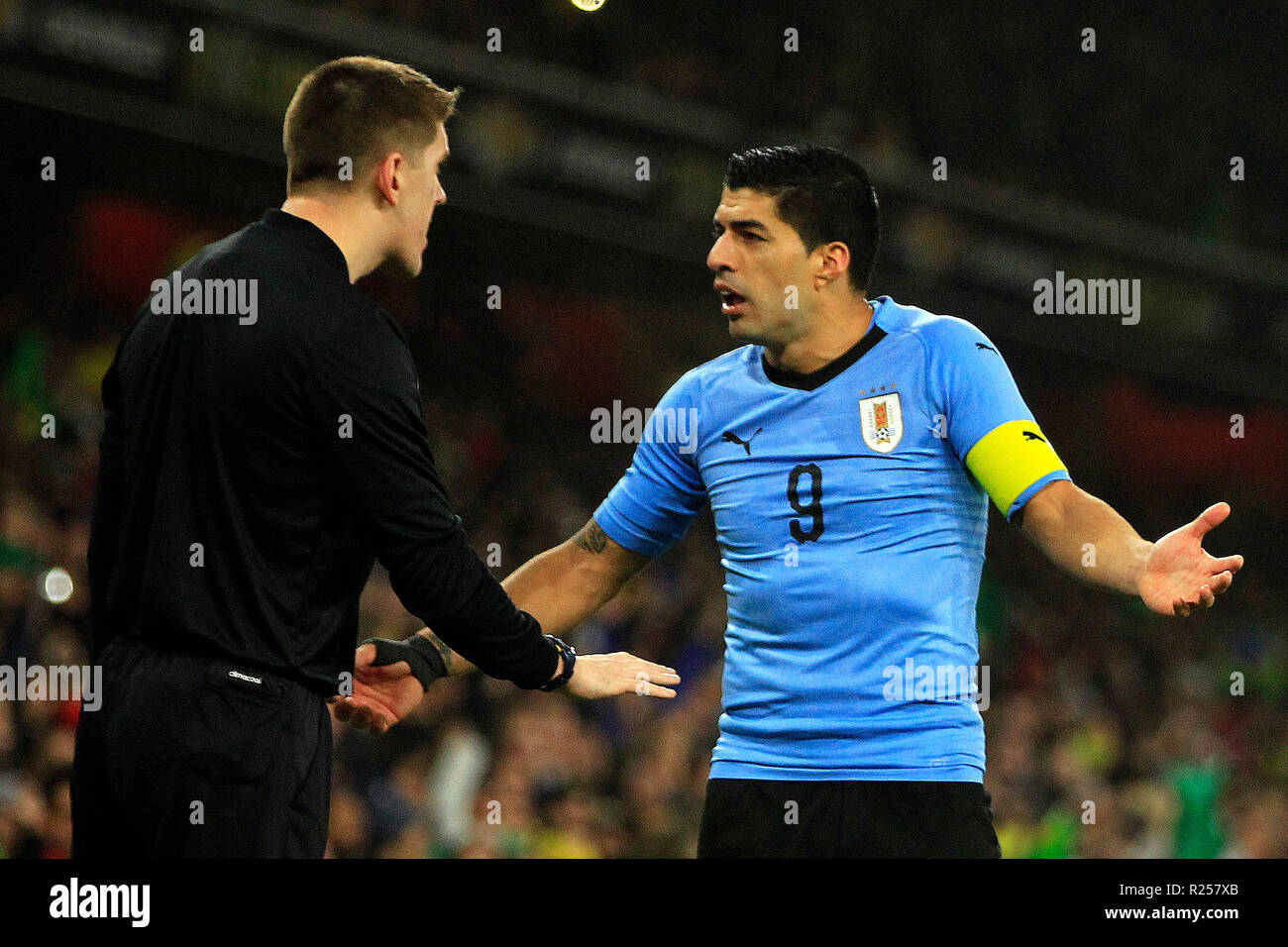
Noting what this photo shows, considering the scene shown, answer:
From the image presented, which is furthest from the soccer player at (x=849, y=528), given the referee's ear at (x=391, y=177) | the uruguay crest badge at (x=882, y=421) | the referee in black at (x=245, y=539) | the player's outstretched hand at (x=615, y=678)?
the referee's ear at (x=391, y=177)

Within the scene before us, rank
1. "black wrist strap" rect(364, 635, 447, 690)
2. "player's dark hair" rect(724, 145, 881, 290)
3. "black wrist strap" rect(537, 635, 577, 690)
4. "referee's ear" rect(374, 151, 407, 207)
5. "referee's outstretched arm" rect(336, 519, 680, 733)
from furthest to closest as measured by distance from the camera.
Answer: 1. "player's dark hair" rect(724, 145, 881, 290)
2. "black wrist strap" rect(364, 635, 447, 690)
3. "referee's outstretched arm" rect(336, 519, 680, 733)
4. "black wrist strap" rect(537, 635, 577, 690)
5. "referee's ear" rect(374, 151, 407, 207)

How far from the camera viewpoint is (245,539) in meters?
2.41

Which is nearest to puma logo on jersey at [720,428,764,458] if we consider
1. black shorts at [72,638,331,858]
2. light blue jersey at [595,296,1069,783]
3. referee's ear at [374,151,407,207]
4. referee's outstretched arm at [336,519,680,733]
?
light blue jersey at [595,296,1069,783]

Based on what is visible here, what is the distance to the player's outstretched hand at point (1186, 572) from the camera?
2.60 m

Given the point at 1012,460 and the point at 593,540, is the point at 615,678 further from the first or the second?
the point at 1012,460

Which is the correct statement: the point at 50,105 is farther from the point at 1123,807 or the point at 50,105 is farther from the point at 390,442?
the point at 1123,807

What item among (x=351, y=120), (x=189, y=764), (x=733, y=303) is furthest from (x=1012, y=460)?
(x=189, y=764)

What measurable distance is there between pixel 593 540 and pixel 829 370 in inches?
27.8

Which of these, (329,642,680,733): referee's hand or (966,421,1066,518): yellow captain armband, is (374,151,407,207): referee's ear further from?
(966,421,1066,518): yellow captain armband

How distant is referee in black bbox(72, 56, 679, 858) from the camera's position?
2355 mm

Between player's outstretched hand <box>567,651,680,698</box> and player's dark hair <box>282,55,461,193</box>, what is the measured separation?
1.01 meters

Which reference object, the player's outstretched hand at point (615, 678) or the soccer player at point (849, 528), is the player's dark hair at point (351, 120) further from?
the player's outstretched hand at point (615, 678)

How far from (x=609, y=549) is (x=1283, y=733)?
8.60m
